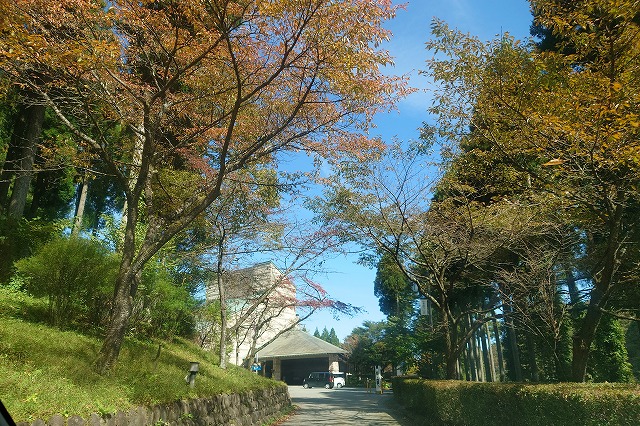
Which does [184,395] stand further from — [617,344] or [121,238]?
[617,344]

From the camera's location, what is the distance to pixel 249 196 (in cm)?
1435

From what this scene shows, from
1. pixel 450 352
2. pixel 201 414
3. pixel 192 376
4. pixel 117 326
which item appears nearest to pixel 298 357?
pixel 450 352

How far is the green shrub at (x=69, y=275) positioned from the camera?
794cm

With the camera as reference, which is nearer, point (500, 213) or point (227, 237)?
point (500, 213)

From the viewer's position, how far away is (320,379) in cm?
4100

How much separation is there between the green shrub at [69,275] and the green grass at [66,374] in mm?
496

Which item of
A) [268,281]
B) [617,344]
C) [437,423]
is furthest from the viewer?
[617,344]

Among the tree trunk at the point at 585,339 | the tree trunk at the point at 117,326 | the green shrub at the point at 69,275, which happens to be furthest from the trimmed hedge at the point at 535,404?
the green shrub at the point at 69,275

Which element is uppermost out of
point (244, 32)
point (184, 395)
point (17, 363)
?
point (244, 32)

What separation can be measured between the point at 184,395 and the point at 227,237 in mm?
8426

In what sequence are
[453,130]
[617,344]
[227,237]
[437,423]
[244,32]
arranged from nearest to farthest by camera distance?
[244,32] < [453,130] < [437,423] < [227,237] < [617,344]

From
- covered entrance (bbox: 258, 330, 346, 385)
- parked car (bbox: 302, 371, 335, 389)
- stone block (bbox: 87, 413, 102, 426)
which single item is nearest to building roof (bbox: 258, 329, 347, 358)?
covered entrance (bbox: 258, 330, 346, 385)

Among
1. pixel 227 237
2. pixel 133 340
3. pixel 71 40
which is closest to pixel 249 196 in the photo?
pixel 227 237

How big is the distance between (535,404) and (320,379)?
36.6 m
